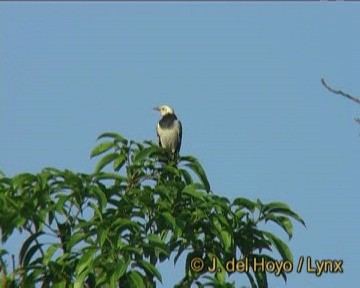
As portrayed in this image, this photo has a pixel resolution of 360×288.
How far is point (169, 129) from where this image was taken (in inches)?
520

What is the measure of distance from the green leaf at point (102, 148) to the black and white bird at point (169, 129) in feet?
16.5

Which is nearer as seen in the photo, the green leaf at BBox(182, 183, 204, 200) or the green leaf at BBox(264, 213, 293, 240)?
the green leaf at BBox(182, 183, 204, 200)

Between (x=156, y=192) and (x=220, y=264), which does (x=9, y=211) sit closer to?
(x=156, y=192)

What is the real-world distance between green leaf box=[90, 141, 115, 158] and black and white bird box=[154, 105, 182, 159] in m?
5.02

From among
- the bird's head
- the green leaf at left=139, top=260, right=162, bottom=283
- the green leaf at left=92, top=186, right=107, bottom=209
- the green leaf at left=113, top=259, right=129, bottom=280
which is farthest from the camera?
the bird's head

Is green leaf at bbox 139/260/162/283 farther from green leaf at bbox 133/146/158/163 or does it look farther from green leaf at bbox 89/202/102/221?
green leaf at bbox 133/146/158/163

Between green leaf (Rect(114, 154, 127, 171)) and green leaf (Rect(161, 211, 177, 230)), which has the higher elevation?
green leaf (Rect(114, 154, 127, 171))

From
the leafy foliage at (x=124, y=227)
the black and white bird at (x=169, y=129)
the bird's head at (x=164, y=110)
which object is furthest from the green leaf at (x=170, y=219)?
the bird's head at (x=164, y=110)

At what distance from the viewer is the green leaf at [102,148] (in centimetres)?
701

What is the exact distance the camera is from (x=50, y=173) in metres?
6.24

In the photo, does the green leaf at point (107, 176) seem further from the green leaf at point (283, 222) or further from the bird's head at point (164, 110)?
the bird's head at point (164, 110)

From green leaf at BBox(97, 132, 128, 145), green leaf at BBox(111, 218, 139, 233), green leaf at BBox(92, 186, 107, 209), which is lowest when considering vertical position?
green leaf at BBox(111, 218, 139, 233)

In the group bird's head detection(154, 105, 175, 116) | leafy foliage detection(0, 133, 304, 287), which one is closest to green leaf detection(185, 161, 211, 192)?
leafy foliage detection(0, 133, 304, 287)

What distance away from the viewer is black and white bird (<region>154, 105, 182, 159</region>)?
41.3ft
